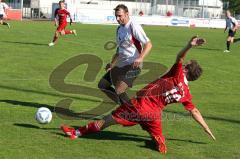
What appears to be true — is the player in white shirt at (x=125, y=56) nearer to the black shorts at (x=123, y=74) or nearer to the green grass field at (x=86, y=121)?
the black shorts at (x=123, y=74)

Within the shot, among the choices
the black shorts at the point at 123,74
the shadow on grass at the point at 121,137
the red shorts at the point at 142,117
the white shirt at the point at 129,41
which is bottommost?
the shadow on grass at the point at 121,137

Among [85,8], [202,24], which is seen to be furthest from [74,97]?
[202,24]

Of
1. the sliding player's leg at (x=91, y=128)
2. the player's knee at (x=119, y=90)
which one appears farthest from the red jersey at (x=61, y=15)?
the sliding player's leg at (x=91, y=128)

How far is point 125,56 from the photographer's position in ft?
29.9

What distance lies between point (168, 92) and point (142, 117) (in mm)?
532

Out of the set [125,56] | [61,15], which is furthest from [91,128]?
[61,15]

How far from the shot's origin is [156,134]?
7.41 meters

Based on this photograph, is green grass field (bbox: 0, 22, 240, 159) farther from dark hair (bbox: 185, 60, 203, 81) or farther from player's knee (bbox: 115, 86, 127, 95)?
dark hair (bbox: 185, 60, 203, 81)

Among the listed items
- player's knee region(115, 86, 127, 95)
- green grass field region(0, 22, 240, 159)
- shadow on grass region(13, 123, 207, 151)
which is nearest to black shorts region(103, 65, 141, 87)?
player's knee region(115, 86, 127, 95)

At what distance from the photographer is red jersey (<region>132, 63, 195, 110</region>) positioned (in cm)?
743

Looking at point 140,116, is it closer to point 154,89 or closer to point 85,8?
point 154,89

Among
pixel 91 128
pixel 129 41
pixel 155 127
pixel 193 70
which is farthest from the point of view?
pixel 129 41

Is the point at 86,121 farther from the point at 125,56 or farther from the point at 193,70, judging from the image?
the point at 193,70

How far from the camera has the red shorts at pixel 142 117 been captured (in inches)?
293
